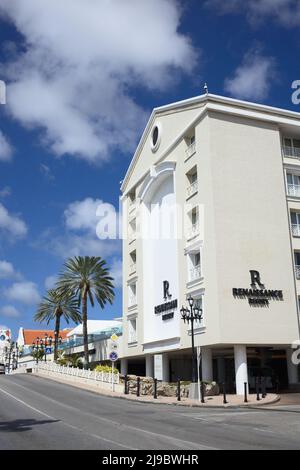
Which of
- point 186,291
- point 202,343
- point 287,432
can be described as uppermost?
point 186,291

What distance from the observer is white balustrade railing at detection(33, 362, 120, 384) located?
127ft

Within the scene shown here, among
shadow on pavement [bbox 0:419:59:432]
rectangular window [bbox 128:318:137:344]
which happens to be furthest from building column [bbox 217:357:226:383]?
shadow on pavement [bbox 0:419:59:432]

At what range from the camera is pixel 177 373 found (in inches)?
1847

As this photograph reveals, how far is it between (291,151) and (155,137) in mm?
12559

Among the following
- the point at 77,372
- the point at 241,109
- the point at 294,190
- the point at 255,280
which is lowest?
the point at 77,372

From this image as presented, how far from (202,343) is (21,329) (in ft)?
332

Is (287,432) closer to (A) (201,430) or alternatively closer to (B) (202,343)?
(A) (201,430)

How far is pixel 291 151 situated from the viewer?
3959 cm

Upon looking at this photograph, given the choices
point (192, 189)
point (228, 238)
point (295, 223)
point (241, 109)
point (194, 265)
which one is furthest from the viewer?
point (192, 189)

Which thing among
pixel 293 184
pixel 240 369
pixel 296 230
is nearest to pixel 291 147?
pixel 293 184

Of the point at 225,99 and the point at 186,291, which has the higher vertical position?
the point at 225,99

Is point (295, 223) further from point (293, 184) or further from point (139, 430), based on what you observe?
point (139, 430)
